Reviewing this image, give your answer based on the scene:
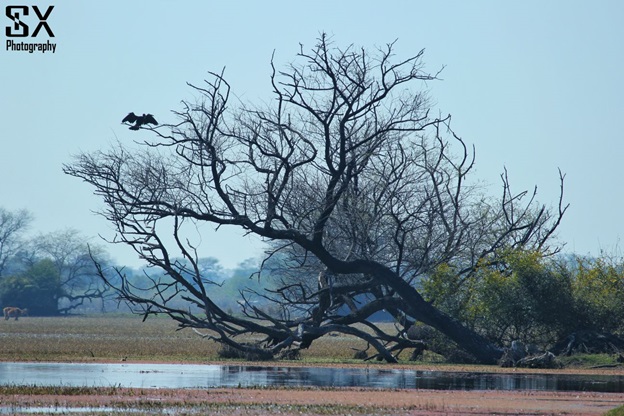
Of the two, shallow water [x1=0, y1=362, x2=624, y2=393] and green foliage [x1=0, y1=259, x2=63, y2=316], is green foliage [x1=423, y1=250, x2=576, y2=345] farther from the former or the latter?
green foliage [x1=0, y1=259, x2=63, y2=316]

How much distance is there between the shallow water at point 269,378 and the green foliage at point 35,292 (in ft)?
291

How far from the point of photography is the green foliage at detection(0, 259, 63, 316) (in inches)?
4609

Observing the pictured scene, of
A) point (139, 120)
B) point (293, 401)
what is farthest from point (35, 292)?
point (293, 401)

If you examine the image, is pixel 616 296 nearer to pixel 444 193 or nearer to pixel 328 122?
pixel 444 193

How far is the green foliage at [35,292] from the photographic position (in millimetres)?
117062

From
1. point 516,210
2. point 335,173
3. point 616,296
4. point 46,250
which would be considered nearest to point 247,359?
point 335,173

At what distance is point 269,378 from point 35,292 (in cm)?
9482

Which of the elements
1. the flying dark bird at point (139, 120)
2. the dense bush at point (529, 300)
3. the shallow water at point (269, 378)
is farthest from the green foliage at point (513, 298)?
the flying dark bird at point (139, 120)

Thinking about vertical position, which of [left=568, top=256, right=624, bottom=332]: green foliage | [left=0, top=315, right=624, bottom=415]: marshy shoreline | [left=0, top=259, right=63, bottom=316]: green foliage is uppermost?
[left=0, top=259, right=63, bottom=316]: green foliage

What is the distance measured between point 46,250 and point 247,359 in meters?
143

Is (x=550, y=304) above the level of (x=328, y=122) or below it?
below

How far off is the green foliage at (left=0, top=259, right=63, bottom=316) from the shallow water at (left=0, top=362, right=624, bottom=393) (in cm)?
8860

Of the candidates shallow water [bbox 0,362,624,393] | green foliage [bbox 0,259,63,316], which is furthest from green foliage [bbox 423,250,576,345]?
green foliage [bbox 0,259,63,316]

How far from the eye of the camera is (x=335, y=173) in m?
35.5
